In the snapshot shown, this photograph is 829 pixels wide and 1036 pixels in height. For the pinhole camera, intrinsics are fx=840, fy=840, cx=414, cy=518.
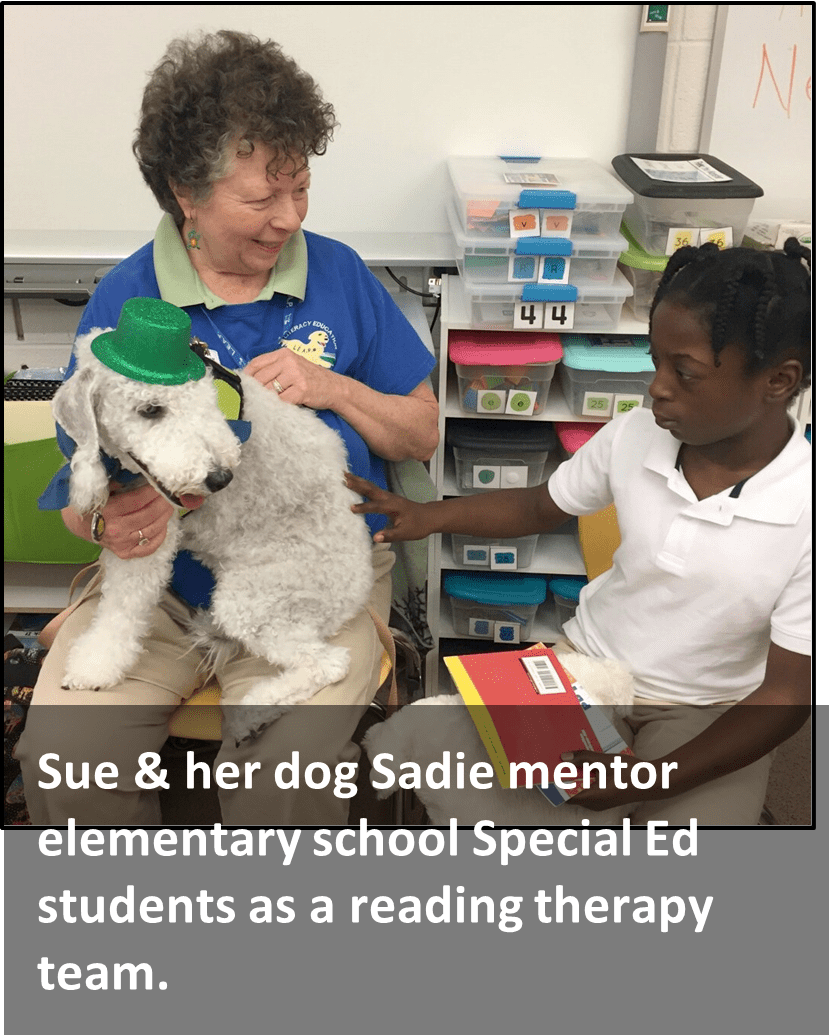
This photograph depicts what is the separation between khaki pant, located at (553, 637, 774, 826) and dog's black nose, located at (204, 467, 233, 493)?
2.13 feet

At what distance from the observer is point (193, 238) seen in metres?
1.32

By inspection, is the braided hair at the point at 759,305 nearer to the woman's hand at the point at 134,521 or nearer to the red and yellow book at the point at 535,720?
the red and yellow book at the point at 535,720

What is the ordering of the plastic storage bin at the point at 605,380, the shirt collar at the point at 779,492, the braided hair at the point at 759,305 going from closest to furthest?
the braided hair at the point at 759,305 → the shirt collar at the point at 779,492 → the plastic storage bin at the point at 605,380

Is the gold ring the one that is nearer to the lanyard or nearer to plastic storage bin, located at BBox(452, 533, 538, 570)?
the lanyard

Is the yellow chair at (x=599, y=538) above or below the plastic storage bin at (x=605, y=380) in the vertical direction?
below

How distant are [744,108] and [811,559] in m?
1.34

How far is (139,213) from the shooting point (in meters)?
1.98

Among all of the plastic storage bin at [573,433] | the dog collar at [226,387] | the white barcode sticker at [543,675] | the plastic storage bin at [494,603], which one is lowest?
the plastic storage bin at [494,603]

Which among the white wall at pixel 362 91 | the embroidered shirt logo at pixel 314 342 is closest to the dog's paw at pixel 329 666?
the embroidered shirt logo at pixel 314 342

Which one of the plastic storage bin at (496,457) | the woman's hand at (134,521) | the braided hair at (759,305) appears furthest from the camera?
the plastic storage bin at (496,457)

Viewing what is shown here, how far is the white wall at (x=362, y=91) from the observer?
182 cm

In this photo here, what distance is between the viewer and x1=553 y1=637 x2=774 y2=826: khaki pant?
43.5 inches

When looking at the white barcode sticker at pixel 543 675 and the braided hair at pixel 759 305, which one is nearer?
the braided hair at pixel 759 305

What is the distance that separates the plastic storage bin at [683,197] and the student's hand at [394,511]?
33.8 inches
